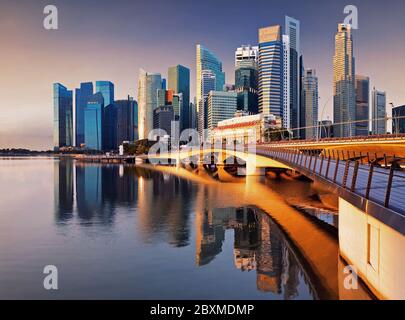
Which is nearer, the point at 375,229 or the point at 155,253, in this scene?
the point at 375,229

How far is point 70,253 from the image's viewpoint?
20.4 m

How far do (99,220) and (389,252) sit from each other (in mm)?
23304

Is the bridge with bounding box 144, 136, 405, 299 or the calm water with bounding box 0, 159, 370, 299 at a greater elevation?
the bridge with bounding box 144, 136, 405, 299

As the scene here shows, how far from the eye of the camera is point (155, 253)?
20375 mm

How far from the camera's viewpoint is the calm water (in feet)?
50.4

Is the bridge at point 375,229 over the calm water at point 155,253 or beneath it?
over

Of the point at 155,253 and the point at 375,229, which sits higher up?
the point at 375,229

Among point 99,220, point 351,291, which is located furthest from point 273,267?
point 99,220

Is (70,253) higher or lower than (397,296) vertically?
lower

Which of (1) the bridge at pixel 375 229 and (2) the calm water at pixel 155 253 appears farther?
(2) the calm water at pixel 155 253

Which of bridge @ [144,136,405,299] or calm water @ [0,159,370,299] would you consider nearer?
bridge @ [144,136,405,299]

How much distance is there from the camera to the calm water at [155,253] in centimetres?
1535
